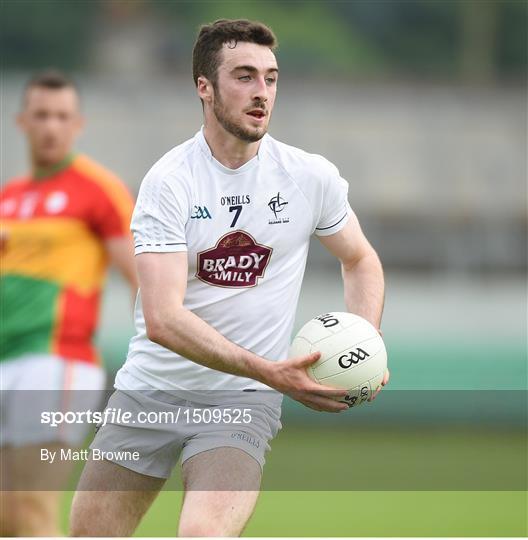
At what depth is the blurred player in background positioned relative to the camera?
6980mm

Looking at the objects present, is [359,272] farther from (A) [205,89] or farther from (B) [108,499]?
(B) [108,499]

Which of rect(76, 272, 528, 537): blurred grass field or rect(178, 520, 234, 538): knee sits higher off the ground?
rect(76, 272, 528, 537): blurred grass field

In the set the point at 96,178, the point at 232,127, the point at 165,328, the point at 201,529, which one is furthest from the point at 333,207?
the point at 96,178

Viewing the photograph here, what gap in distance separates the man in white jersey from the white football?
0.29 ft

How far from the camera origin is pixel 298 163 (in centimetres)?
559

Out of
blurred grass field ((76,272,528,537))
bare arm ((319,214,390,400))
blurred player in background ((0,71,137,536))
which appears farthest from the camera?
blurred grass field ((76,272,528,537))

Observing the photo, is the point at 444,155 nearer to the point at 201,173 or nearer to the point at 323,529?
the point at 323,529

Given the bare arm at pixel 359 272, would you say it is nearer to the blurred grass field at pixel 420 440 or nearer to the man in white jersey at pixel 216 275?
the man in white jersey at pixel 216 275

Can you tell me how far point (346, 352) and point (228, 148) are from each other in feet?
3.37

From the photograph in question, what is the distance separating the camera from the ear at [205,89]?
219 inches

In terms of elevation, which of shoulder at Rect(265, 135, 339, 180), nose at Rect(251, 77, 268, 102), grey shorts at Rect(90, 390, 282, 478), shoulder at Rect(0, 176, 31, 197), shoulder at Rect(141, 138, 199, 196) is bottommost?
grey shorts at Rect(90, 390, 282, 478)

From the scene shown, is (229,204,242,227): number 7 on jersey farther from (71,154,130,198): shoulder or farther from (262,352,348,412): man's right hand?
(71,154,130,198): shoulder

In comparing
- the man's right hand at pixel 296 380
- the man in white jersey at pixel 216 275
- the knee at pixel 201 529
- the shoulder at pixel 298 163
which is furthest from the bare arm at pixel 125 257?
the knee at pixel 201 529

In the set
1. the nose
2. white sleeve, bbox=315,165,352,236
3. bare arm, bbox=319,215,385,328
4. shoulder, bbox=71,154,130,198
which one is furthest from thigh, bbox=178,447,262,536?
shoulder, bbox=71,154,130,198
